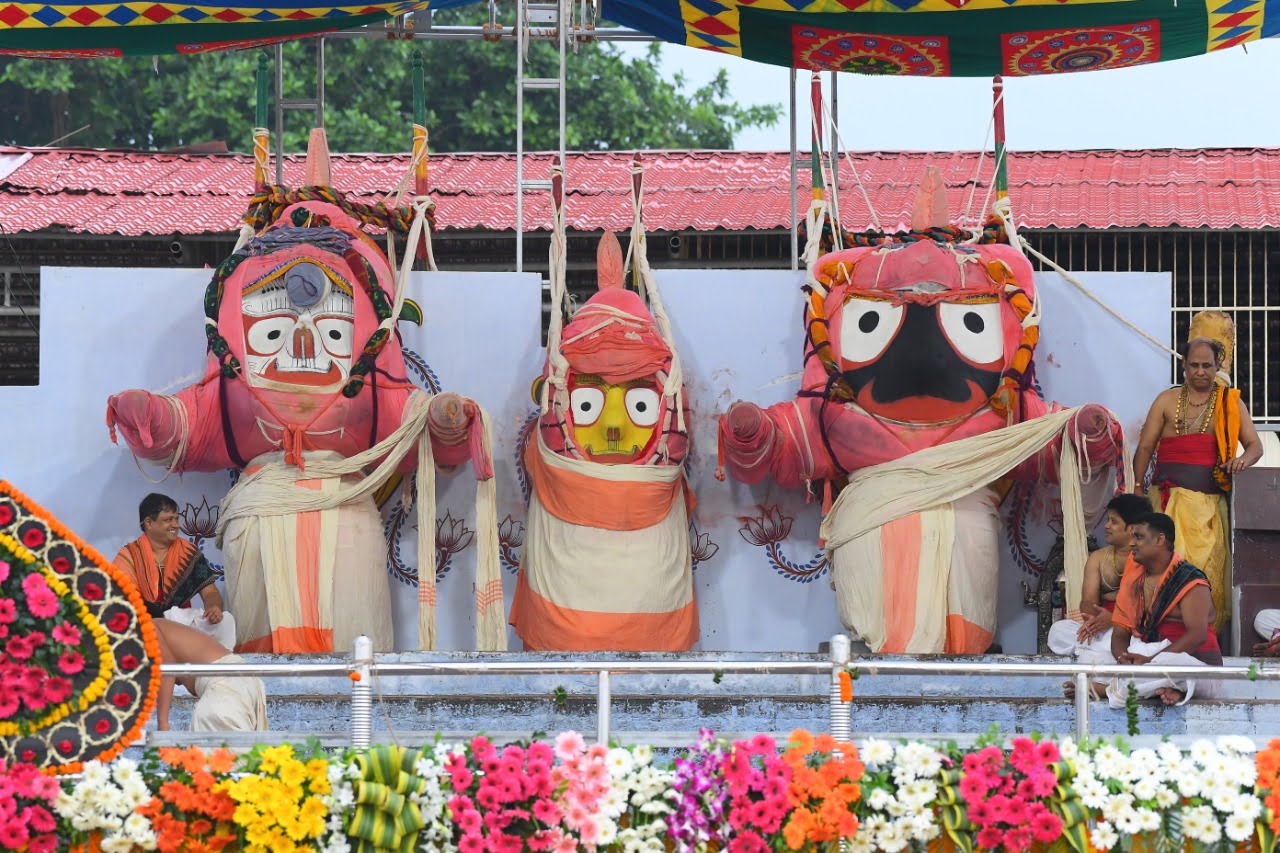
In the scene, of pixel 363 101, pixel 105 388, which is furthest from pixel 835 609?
pixel 363 101

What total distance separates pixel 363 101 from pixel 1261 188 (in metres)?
9.64

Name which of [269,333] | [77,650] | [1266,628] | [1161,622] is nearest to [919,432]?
[1266,628]

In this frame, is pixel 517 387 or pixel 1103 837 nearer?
pixel 1103 837

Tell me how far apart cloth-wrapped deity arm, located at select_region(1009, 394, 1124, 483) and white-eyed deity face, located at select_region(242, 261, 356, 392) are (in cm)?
299

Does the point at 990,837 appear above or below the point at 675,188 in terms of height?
below

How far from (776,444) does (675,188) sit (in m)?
4.10

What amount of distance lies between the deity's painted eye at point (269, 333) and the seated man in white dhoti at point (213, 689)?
6.39 ft

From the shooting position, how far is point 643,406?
10023 millimetres

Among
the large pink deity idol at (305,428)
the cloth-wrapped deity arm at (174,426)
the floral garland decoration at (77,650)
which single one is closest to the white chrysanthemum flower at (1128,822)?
the floral garland decoration at (77,650)

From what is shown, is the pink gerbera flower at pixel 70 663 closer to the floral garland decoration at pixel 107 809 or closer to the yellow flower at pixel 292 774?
the floral garland decoration at pixel 107 809

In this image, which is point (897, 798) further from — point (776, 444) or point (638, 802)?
point (776, 444)

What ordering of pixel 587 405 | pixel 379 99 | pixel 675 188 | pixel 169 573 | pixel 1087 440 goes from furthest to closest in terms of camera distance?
pixel 379 99, pixel 675 188, pixel 587 405, pixel 1087 440, pixel 169 573

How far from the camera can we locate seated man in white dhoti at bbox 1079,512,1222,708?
827cm

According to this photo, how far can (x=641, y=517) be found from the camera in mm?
9906
